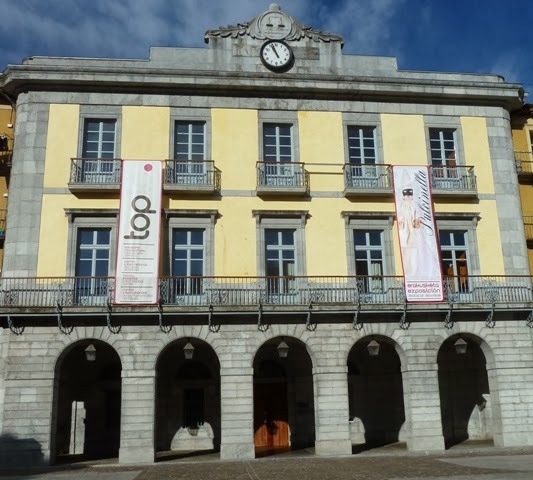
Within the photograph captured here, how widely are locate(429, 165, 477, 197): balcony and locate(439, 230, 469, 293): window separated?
138 cm

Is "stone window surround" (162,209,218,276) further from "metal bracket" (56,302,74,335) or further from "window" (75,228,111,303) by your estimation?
"metal bracket" (56,302,74,335)

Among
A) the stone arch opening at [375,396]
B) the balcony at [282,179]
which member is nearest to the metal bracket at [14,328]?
the balcony at [282,179]

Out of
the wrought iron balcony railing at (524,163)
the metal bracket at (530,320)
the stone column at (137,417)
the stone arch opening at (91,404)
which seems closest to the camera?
the stone column at (137,417)

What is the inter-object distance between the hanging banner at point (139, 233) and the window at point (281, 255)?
11.8ft

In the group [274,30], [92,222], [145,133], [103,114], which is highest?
[274,30]

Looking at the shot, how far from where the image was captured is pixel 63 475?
1573cm

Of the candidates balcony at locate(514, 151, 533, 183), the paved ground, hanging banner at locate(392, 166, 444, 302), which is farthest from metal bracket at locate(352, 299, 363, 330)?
balcony at locate(514, 151, 533, 183)

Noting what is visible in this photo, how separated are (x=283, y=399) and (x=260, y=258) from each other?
5.35 metres

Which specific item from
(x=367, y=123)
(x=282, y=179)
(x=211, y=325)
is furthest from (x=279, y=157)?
(x=211, y=325)

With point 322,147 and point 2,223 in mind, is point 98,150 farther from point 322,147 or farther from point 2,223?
point 322,147

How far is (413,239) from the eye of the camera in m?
20.0

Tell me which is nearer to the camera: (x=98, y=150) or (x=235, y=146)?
(x=98, y=150)

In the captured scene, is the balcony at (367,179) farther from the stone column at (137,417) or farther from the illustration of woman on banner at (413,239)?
the stone column at (137,417)

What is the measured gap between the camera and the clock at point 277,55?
21547mm
